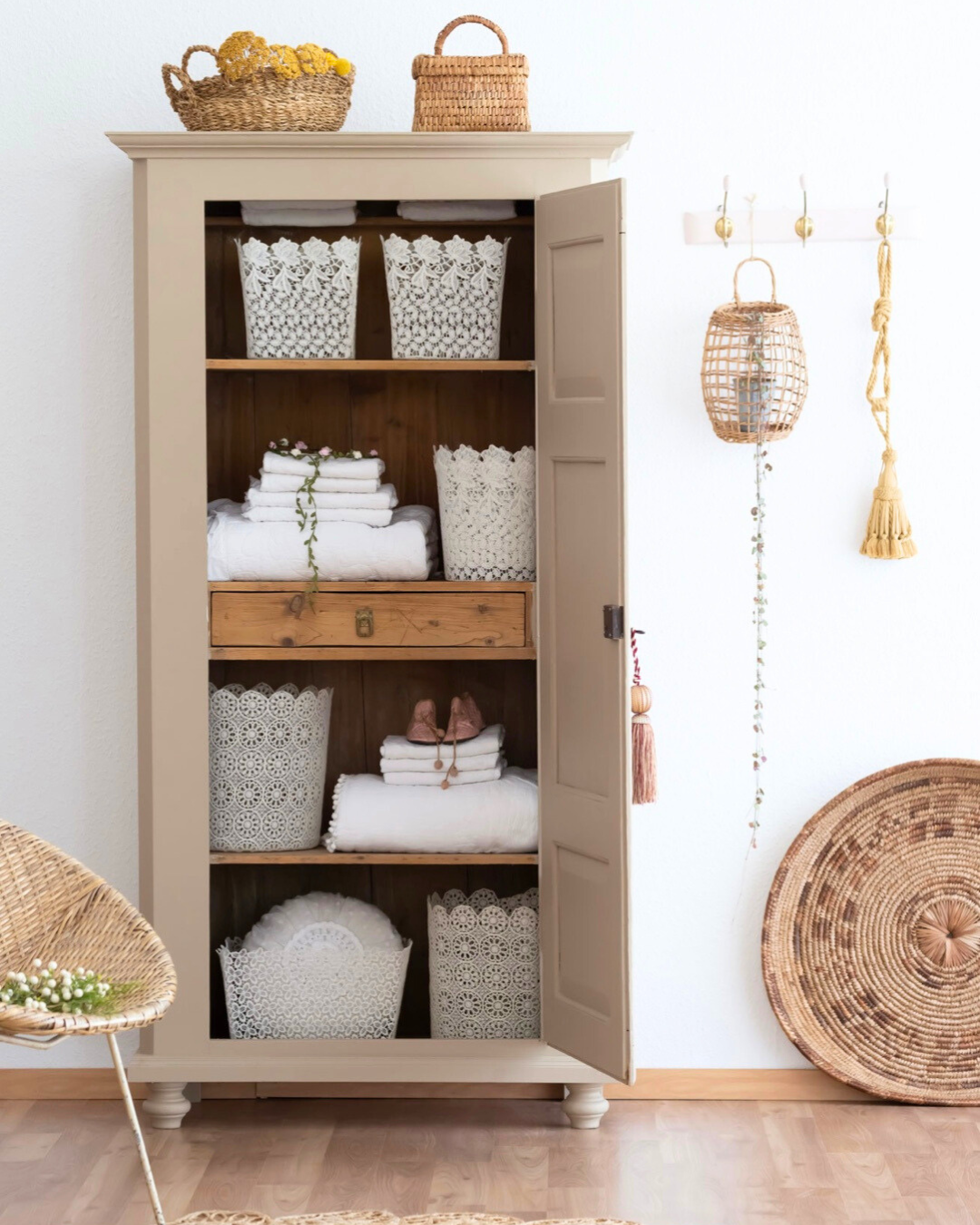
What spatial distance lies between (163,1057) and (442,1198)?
0.59 metres


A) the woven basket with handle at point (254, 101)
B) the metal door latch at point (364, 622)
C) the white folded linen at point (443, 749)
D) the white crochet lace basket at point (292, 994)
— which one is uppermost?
the woven basket with handle at point (254, 101)

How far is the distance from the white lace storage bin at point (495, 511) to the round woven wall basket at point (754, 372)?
417mm

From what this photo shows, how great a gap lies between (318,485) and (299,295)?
36 cm

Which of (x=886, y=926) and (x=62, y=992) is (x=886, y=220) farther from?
(x=62, y=992)

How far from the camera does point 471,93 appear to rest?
2.45 m

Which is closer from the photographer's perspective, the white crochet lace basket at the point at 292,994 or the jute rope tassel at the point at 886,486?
the white crochet lace basket at the point at 292,994

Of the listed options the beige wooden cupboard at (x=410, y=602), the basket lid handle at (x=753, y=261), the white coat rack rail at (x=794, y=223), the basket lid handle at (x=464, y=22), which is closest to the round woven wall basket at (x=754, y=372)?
the basket lid handle at (x=753, y=261)

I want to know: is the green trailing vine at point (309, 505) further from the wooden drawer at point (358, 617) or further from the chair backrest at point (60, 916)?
the chair backrest at point (60, 916)

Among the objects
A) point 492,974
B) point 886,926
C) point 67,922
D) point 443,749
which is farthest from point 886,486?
point 67,922

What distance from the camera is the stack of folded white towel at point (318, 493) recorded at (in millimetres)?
2547

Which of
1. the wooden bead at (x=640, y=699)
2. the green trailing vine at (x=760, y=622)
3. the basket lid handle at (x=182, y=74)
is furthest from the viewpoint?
the green trailing vine at (x=760, y=622)

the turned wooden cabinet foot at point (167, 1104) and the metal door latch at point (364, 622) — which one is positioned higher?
the metal door latch at point (364, 622)

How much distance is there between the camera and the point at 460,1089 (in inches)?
109

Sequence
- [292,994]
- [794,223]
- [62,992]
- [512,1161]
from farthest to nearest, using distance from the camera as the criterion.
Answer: [794,223], [292,994], [512,1161], [62,992]
